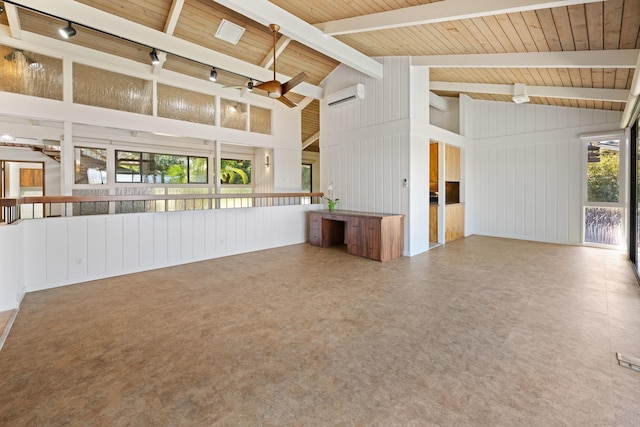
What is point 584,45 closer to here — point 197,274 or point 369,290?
point 369,290

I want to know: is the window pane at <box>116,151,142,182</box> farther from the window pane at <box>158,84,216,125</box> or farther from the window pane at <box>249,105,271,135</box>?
the window pane at <box>249,105,271,135</box>

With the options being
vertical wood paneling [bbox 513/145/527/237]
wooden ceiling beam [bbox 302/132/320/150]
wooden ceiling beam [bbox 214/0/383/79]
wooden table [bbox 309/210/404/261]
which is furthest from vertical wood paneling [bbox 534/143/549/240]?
wooden ceiling beam [bbox 302/132/320/150]

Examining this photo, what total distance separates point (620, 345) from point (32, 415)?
4.00 meters

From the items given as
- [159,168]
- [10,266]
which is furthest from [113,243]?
[159,168]

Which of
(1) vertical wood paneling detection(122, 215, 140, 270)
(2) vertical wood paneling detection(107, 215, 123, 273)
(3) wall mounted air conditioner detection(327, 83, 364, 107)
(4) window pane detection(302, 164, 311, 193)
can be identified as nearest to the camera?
(2) vertical wood paneling detection(107, 215, 123, 273)

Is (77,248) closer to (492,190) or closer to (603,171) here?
(492,190)

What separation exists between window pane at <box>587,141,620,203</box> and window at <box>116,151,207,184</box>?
348 inches

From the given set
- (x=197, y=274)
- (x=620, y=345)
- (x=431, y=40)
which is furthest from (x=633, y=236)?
(x=197, y=274)

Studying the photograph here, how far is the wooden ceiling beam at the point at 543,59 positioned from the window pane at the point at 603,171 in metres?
3.29

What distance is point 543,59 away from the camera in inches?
160

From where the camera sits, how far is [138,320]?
9.40 feet

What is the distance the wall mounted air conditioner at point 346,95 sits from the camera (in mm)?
6180

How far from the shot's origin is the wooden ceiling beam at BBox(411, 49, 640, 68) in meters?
3.53

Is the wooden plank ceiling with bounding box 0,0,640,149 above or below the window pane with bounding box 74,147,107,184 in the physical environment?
above
